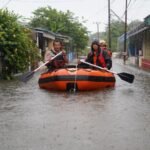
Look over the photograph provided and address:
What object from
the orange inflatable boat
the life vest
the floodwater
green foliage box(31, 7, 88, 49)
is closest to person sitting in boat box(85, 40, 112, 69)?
the life vest

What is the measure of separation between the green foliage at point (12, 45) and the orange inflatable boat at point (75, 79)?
5.10 meters

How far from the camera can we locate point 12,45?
20.7 m

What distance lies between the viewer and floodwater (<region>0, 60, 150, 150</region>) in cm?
758

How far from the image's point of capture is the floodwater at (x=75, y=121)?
24.9 feet

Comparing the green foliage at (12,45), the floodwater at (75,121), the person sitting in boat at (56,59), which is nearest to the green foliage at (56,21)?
the green foliage at (12,45)

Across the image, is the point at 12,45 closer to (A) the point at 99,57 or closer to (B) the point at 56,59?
(B) the point at 56,59

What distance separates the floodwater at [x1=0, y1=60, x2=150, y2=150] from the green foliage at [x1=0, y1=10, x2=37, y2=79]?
5545mm

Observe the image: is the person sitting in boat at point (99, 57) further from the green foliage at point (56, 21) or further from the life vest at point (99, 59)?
the green foliage at point (56, 21)

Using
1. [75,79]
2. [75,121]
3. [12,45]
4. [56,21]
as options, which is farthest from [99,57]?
[56,21]

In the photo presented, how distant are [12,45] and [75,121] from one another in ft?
38.2

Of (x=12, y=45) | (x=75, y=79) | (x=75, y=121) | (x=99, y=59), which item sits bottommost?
(x=75, y=121)

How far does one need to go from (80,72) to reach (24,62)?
21.6 feet

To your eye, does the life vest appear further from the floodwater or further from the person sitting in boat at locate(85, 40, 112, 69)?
the floodwater

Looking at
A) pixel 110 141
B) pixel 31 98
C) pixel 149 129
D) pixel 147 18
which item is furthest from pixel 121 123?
pixel 147 18
